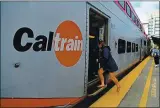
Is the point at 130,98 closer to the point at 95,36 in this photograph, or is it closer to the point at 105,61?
the point at 105,61

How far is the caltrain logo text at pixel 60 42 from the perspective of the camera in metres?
4.61

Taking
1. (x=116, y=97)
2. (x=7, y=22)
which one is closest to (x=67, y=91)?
(x=7, y=22)

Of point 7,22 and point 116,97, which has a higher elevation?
point 7,22

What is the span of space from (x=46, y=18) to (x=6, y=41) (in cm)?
76

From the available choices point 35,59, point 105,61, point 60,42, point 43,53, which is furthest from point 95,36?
point 35,59

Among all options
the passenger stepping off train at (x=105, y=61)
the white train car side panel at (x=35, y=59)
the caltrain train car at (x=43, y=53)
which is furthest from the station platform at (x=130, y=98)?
the white train car side panel at (x=35, y=59)

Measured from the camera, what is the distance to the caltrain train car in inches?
178

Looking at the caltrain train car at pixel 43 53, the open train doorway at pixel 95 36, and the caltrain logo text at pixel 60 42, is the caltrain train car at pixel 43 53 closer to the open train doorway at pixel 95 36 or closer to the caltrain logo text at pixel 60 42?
the caltrain logo text at pixel 60 42

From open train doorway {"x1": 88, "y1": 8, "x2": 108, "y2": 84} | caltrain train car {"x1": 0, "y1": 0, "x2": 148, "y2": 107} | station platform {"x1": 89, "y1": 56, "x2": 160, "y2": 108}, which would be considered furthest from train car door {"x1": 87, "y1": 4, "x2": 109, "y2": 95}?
caltrain train car {"x1": 0, "y1": 0, "x2": 148, "y2": 107}

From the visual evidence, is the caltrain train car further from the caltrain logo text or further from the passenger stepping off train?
the passenger stepping off train

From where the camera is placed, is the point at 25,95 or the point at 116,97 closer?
the point at 25,95

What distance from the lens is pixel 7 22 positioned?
4535 mm

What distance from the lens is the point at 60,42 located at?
4992 millimetres

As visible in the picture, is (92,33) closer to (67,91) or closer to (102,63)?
(102,63)
